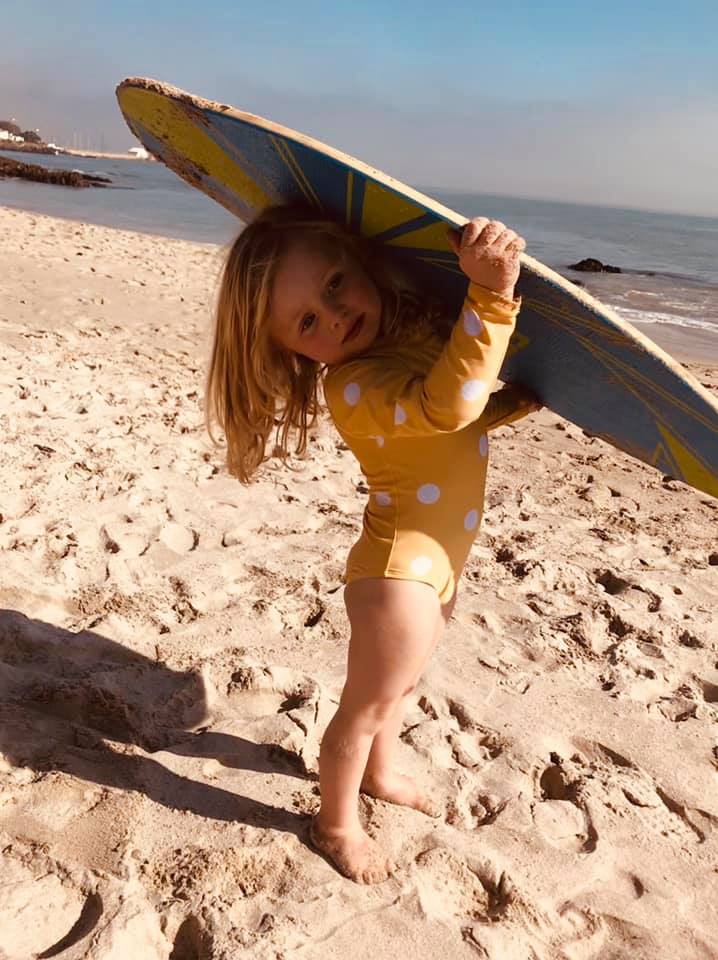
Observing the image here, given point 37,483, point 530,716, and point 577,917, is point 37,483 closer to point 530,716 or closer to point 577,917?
point 530,716

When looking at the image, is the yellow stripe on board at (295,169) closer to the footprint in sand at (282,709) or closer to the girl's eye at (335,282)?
the girl's eye at (335,282)

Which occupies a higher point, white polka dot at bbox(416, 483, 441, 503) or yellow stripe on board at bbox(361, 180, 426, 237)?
yellow stripe on board at bbox(361, 180, 426, 237)

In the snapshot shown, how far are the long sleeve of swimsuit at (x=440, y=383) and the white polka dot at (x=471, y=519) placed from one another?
308mm

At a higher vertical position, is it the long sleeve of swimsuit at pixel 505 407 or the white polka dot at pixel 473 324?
the white polka dot at pixel 473 324

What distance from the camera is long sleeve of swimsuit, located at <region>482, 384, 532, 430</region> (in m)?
1.95

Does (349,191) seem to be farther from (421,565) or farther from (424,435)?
(421,565)

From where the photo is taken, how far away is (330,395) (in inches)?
66.4

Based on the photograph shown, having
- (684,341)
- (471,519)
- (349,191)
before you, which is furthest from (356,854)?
(684,341)

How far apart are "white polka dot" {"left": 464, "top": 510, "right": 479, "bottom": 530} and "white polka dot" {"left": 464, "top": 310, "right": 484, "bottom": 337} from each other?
0.53 metres

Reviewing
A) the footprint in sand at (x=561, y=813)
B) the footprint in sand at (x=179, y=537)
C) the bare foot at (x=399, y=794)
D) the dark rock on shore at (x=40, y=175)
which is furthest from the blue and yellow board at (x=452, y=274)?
the dark rock on shore at (x=40, y=175)

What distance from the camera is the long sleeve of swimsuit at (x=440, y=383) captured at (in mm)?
1408

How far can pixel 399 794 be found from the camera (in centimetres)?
210

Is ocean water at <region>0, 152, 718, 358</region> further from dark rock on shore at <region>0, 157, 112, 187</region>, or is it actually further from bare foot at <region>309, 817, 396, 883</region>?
bare foot at <region>309, 817, 396, 883</region>

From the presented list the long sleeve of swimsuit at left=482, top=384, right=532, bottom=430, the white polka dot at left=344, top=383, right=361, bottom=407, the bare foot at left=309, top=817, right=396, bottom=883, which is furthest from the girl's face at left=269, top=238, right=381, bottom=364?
the bare foot at left=309, top=817, right=396, bottom=883
